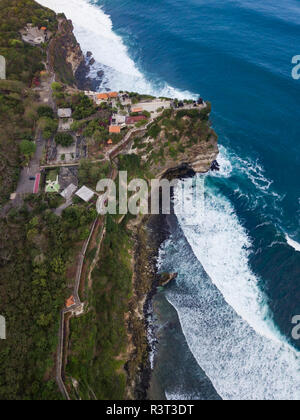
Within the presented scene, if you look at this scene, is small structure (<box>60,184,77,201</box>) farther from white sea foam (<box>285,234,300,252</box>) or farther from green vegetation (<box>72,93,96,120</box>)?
white sea foam (<box>285,234,300,252</box>)

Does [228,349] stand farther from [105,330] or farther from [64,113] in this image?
[64,113]

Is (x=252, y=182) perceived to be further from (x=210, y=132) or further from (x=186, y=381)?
(x=186, y=381)

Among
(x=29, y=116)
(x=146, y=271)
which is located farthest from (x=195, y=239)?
(x=29, y=116)

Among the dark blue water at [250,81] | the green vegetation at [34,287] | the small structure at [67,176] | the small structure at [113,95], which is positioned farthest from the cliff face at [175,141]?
the green vegetation at [34,287]

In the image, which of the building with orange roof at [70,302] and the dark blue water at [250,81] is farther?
the dark blue water at [250,81]

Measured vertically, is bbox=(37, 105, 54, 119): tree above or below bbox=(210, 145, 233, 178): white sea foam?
above

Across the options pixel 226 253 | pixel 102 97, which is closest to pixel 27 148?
pixel 102 97

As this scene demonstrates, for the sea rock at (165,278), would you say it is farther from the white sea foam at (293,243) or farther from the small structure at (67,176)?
the small structure at (67,176)

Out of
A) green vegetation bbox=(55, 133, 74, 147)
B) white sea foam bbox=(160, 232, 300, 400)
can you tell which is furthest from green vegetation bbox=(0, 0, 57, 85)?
white sea foam bbox=(160, 232, 300, 400)
